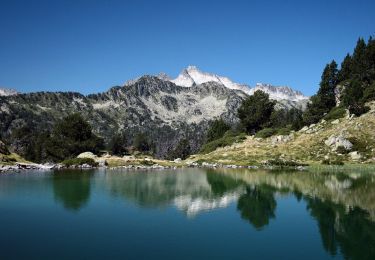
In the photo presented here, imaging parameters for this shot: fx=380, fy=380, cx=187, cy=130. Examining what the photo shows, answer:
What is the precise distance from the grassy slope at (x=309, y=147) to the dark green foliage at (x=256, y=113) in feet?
88.7

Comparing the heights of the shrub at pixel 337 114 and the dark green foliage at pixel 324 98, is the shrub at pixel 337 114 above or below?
below

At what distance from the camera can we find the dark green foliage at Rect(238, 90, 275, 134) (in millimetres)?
165250

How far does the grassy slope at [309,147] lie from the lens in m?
107

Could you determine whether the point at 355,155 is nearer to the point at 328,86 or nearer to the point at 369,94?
the point at 369,94

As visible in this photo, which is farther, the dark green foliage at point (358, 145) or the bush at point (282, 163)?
the bush at point (282, 163)

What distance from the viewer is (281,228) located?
3941 cm

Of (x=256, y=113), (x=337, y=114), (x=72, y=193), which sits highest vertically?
(x=256, y=113)

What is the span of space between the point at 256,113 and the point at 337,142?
58.4 meters

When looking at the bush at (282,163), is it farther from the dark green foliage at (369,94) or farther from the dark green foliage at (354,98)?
the dark green foliage at (369,94)

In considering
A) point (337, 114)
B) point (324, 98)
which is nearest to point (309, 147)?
point (337, 114)

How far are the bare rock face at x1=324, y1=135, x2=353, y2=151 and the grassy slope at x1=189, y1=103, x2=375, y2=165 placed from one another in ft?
4.74

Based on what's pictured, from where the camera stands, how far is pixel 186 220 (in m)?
41.2

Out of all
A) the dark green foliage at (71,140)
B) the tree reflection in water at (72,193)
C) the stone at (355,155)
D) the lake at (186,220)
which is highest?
the dark green foliage at (71,140)

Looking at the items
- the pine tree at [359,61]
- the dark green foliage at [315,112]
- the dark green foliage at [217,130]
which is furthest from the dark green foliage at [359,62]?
the dark green foliage at [217,130]
